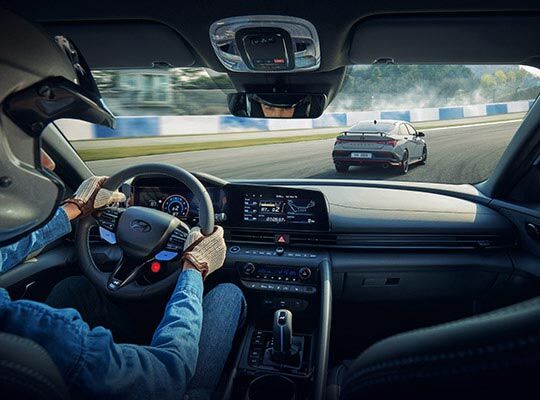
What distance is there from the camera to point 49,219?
1626mm

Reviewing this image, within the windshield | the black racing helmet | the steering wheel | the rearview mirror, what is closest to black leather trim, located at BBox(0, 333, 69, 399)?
the black racing helmet

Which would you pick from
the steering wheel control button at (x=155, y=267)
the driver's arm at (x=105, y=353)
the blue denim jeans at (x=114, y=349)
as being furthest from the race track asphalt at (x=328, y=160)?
the driver's arm at (x=105, y=353)

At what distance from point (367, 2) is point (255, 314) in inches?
83.7

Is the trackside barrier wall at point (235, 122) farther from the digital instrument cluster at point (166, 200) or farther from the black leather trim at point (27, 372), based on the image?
the black leather trim at point (27, 372)

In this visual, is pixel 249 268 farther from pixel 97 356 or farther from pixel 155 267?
pixel 97 356

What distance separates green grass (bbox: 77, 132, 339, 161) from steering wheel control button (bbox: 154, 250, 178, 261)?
149cm

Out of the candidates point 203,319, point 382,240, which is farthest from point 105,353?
point 382,240

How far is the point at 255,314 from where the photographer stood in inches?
124

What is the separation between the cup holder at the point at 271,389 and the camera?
2404 mm

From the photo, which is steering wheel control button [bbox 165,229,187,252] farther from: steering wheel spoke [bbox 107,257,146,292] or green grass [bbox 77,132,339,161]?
green grass [bbox 77,132,339,161]

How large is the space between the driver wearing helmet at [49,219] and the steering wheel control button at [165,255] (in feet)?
2.34

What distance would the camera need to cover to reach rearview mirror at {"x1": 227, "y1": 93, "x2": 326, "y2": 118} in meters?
3.21

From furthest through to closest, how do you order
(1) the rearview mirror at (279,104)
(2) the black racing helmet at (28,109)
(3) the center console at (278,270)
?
1. (1) the rearview mirror at (279,104)
2. (3) the center console at (278,270)
3. (2) the black racing helmet at (28,109)

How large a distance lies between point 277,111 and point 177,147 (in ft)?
6.27
